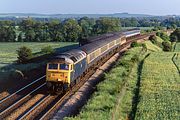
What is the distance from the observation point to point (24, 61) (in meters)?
Answer: 56.5

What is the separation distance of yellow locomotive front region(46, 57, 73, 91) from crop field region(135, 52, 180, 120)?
5.83 metres

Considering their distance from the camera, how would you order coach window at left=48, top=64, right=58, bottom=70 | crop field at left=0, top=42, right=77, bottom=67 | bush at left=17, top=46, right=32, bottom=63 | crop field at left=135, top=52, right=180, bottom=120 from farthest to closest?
crop field at left=0, top=42, right=77, bottom=67 → bush at left=17, top=46, right=32, bottom=63 → coach window at left=48, top=64, right=58, bottom=70 → crop field at left=135, top=52, right=180, bottom=120

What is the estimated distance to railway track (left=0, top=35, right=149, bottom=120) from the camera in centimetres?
2302

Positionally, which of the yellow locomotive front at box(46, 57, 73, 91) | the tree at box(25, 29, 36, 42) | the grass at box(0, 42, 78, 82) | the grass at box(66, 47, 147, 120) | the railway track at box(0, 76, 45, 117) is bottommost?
the tree at box(25, 29, 36, 42)

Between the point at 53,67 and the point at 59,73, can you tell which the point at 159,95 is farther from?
the point at 53,67

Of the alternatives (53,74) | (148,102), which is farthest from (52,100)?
(148,102)

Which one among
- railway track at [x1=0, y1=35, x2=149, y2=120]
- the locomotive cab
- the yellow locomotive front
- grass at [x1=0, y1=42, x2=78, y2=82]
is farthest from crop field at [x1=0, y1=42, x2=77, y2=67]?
the yellow locomotive front

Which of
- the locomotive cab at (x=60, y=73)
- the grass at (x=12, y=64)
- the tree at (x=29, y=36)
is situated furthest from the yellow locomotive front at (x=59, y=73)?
the tree at (x=29, y=36)

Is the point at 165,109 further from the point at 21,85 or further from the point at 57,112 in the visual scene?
the point at 21,85

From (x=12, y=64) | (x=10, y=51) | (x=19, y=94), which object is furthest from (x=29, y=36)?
(x=19, y=94)

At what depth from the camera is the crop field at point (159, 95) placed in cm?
2292

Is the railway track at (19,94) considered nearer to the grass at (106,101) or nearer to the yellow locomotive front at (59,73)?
the yellow locomotive front at (59,73)

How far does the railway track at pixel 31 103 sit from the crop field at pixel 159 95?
5.69 metres

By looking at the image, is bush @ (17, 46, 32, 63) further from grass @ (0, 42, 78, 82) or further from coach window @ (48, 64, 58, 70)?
coach window @ (48, 64, 58, 70)
